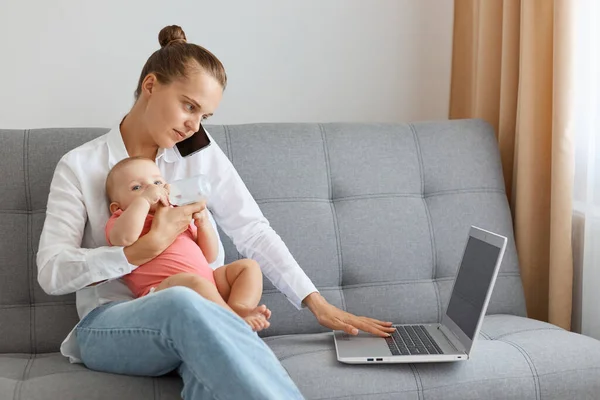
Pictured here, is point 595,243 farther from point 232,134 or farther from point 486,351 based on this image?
point 232,134

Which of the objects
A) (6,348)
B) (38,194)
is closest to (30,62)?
(38,194)

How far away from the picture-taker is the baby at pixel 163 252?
62.7 inches

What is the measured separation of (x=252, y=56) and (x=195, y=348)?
4.53 feet

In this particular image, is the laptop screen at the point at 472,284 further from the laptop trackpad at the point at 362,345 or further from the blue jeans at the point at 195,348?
the blue jeans at the point at 195,348

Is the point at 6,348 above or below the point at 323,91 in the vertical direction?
below

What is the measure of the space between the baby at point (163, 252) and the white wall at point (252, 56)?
29.7 inches

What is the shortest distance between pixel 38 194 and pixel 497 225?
124cm

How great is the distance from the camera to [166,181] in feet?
6.07

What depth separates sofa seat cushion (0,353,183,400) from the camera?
1.44m

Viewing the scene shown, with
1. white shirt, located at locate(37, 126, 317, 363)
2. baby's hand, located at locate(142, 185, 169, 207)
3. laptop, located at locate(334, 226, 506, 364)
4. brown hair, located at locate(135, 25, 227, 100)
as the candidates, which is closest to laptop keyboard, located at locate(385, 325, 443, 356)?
laptop, located at locate(334, 226, 506, 364)

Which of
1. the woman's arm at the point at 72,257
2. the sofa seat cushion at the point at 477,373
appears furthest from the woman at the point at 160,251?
the sofa seat cushion at the point at 477,373

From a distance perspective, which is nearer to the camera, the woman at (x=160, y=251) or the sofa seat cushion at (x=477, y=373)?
the woman at (x=160, y=251)

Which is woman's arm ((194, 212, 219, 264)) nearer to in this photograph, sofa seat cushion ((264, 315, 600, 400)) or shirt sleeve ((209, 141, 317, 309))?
shirt sleeve ((209, 141, 317, 309))

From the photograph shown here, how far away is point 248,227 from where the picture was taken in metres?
1.88
